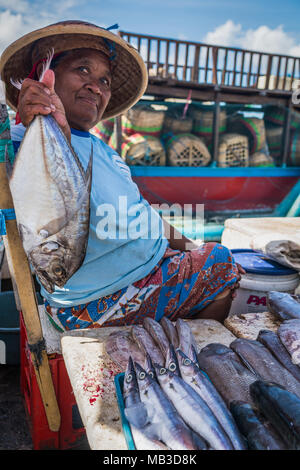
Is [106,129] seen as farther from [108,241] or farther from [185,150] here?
[108,241]

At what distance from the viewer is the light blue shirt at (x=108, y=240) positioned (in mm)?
1693

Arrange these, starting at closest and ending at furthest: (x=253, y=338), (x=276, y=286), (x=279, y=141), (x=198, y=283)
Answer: (x=253, y=338) < (x=198, y=283) < (x=276, y=286) < (x=279, y=141)

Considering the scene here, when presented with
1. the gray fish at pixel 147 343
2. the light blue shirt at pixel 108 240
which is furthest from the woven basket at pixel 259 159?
the gray fish at pixel 147 343

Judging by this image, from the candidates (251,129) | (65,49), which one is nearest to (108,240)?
(65,49)

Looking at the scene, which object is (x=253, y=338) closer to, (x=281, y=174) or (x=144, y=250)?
(x=144, y=250)

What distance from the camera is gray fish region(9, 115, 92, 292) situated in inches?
46.1

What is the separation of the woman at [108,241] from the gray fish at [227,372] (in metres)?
0.51

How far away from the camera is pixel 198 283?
1.98 metres

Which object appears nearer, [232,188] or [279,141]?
[232,188]

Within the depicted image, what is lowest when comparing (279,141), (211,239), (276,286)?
(211,239)

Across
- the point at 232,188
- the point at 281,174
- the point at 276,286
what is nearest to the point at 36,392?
the point at 276,286

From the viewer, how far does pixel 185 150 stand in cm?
712

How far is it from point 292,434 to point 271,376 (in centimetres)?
41
